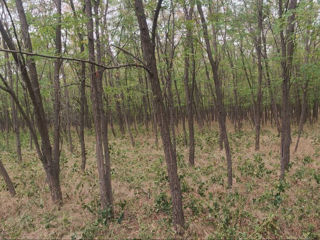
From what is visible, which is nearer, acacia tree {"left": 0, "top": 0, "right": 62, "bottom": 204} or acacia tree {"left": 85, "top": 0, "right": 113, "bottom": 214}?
acacia tree {"left": 85, "top": 0, "right": 113, "bottom": 214}

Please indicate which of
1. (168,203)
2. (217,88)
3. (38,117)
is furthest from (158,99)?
(38,117)

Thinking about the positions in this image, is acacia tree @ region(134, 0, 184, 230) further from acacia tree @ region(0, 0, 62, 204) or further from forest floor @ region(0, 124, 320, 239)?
acacia tree @ region(0, 0, 62, 204)

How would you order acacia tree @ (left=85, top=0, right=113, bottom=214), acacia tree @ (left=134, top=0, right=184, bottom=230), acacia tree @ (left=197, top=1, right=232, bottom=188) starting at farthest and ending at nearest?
acacia tree @ (left=197, top=1, right=232, bottom=188)
acacia tree @ (left=85, top=0, right=113, bottom=214)
acacia tree @ (left=134, top=0, right=184, bottom=230)

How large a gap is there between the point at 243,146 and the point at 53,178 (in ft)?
34.1

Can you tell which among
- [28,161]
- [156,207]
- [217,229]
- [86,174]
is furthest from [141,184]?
[28,161]

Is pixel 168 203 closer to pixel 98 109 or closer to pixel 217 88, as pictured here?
pixel 98 109

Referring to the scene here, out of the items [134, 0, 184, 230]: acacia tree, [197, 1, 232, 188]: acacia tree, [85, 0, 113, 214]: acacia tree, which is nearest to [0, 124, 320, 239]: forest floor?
[85, 0, 113, 214]: acacia tree

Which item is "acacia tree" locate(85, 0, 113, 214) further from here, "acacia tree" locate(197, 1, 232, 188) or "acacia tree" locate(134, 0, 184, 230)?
"acacia tree" locate(197, 1, 232, 188)

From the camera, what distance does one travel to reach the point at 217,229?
4547 millimetres

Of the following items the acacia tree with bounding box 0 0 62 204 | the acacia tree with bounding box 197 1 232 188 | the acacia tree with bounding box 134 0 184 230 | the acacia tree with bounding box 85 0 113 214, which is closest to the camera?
the acacia tree with bounding box 134 0 184 230

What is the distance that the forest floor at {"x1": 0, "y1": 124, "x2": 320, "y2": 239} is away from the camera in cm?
459

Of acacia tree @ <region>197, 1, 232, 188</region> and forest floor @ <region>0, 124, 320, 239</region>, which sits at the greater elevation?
acacia tree @ <region>197, 1, 232, 188</region>

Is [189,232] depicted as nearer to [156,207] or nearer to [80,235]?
[156,207]

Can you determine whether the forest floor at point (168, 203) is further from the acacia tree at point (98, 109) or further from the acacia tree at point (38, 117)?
the acacia tree at point (38, 117)
